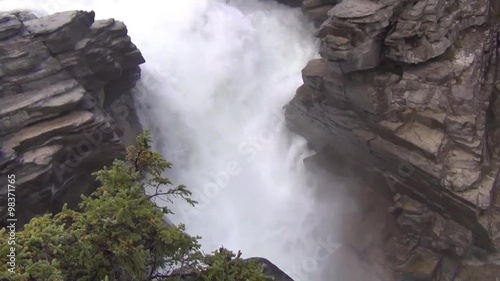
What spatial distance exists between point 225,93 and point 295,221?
609cm

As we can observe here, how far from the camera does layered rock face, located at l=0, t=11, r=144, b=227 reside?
1227 cm

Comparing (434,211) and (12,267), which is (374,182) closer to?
(434,211)

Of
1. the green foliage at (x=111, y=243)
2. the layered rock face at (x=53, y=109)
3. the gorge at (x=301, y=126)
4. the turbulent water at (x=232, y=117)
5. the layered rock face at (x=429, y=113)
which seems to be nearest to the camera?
the green foliage at (x=111, y=243)

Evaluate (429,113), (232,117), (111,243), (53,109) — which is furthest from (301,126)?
(111,243)

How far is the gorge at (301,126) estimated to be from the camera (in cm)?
1320

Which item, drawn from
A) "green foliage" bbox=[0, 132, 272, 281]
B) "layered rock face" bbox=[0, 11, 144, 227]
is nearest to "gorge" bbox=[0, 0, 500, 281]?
"layered rock face" bbox=[0, 11, 144, 227]

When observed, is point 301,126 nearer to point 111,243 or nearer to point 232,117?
point 232,117

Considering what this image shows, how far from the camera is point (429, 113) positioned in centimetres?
1355

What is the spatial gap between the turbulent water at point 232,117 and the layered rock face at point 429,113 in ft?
11.4

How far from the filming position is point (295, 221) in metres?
16.9

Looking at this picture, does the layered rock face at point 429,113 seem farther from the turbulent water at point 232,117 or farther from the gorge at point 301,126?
the turbulent water at point 232,117

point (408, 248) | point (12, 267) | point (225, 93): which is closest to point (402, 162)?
point (408, 248)

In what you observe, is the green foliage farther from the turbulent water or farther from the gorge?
the turbulent water

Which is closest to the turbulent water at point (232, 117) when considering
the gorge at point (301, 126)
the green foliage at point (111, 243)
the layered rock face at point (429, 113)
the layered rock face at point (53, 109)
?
the gorge at point (301, 126)
